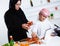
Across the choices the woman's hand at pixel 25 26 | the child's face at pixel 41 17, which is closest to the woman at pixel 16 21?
the woman's hand at pixel 25 26

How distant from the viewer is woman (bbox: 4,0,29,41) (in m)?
1.64

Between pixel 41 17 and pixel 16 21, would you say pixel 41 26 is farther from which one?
pixel 16 21

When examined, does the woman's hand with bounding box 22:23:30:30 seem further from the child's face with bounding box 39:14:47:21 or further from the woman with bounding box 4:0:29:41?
the child's face with bounding box 39:14:47:21

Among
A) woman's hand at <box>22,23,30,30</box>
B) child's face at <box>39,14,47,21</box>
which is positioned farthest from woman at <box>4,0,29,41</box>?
child's face at <box>39,14,47,21</box>

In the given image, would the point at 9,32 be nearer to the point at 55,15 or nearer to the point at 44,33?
the point at 44,33

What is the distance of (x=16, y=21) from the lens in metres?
1.66

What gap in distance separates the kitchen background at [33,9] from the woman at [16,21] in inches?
1.4

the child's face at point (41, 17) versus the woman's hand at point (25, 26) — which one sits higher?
the child's face at point (41, 17)

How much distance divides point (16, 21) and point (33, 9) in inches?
8.0

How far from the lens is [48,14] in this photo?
1756 millimetres

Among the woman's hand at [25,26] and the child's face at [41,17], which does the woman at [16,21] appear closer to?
the woman's hand at [25,26]

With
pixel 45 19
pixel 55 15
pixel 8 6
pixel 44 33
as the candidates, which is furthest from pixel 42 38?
pixel 8 6

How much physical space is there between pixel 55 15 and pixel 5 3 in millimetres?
513

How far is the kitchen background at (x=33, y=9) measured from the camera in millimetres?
1634
